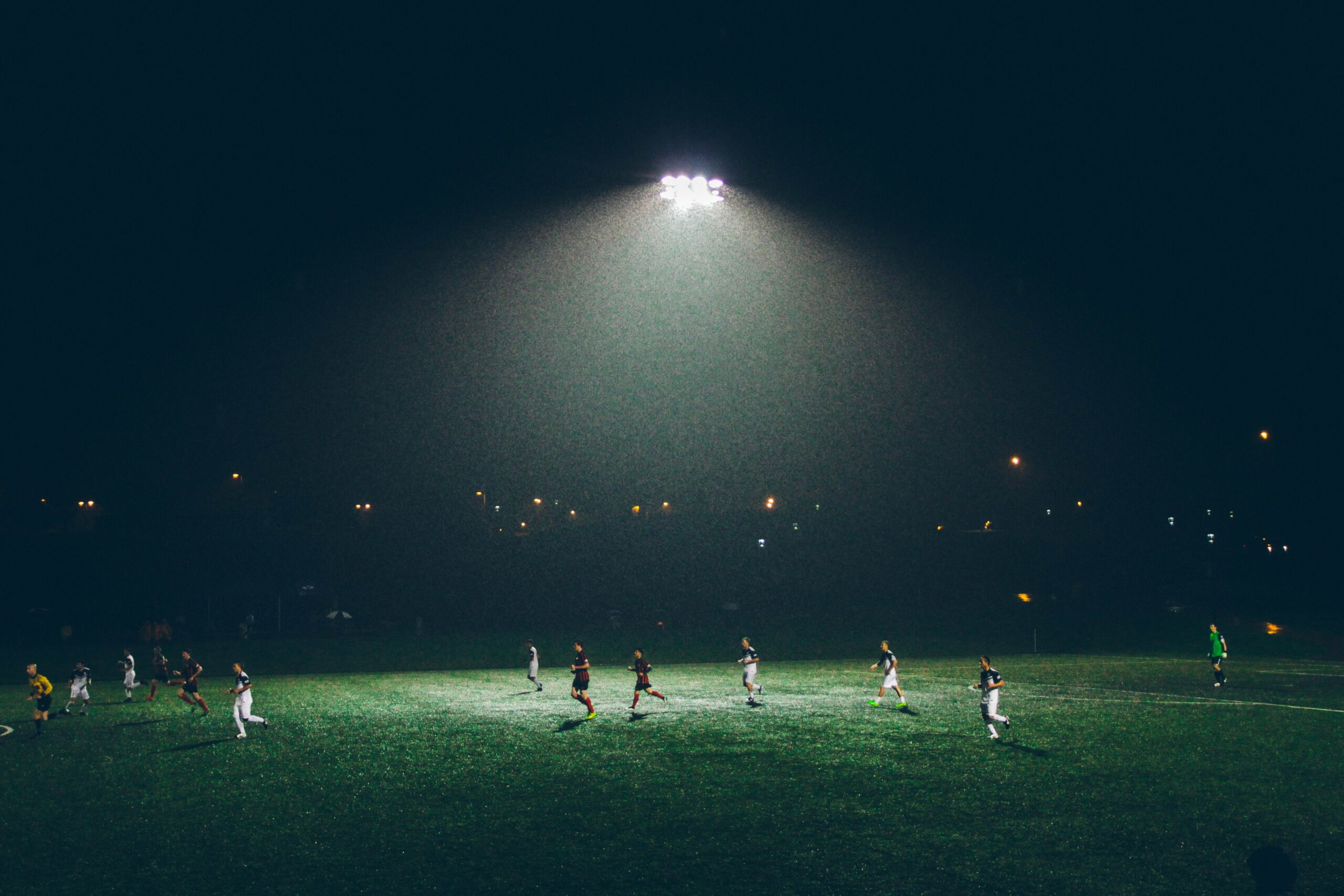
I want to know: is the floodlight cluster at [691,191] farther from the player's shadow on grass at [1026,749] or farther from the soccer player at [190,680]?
the soccer player at [190,680]

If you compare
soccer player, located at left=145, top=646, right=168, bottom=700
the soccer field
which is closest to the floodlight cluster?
the soccer field

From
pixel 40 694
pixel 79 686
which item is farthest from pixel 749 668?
pixel 79 686

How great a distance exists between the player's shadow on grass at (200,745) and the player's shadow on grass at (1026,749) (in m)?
18.8

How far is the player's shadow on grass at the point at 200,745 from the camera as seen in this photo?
20.8 m

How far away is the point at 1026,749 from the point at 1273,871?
1610 centimetres

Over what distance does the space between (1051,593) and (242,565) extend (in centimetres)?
6232

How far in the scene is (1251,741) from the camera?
20422mm

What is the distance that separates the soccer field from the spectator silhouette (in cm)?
697

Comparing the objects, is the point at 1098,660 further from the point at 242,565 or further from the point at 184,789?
the point at 242,565

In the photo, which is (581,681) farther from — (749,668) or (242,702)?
(242,702)

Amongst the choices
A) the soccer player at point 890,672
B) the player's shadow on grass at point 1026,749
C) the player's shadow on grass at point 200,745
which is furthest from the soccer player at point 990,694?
the player's shadow on grass at point 200,745

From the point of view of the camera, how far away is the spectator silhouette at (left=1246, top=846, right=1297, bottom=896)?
4750 mm

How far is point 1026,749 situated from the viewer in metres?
19.6

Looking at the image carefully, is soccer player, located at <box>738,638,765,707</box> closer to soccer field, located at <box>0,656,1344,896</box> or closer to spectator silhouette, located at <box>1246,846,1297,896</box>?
Result: soccer field, located at <box>0,656,1344,896</box>
